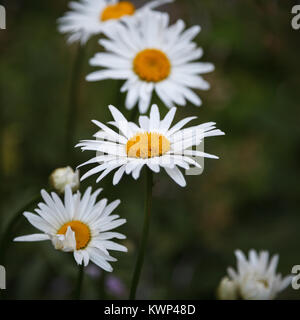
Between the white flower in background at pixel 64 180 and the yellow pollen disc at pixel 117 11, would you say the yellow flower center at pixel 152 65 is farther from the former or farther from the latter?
the white flower in background at pixel 64 180

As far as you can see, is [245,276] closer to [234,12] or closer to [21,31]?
[234,12]

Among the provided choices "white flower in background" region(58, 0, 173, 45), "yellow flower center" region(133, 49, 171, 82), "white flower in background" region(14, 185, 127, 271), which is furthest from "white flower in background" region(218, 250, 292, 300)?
"white flower in background" region(58, 0, 173, 45)

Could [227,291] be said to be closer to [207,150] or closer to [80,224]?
[80,224]

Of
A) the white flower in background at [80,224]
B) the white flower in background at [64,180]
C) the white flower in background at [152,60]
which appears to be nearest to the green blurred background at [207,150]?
the white flower in background at [152,60]

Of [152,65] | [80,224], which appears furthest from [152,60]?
[80,224]
